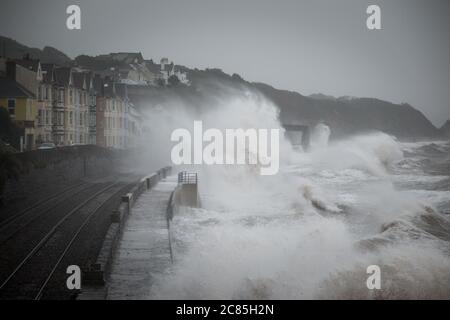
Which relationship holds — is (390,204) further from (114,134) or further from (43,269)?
(114,134)

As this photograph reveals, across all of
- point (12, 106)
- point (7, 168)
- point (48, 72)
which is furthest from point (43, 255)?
point (48, 72)

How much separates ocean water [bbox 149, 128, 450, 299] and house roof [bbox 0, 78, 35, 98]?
15947 millimetres

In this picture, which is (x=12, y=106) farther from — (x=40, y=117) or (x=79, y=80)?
(x=79, y=80)

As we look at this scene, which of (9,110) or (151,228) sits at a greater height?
(9,110)

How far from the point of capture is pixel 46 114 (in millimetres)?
47656

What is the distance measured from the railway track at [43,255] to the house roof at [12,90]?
63.3ft

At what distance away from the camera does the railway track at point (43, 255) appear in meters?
13.8

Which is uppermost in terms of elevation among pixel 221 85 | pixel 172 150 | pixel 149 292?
pixel 221 85

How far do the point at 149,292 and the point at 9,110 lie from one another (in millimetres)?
33070

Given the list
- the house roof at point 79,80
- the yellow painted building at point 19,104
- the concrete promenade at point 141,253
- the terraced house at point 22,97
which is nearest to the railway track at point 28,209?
the concrete promenade at point 141,253

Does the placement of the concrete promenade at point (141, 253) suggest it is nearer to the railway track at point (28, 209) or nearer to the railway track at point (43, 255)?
the railway track at point (43, 255)

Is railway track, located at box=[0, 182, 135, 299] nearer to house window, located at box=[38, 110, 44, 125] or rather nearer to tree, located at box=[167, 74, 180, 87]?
house window, located at box=[38, 110, 44, 125]
